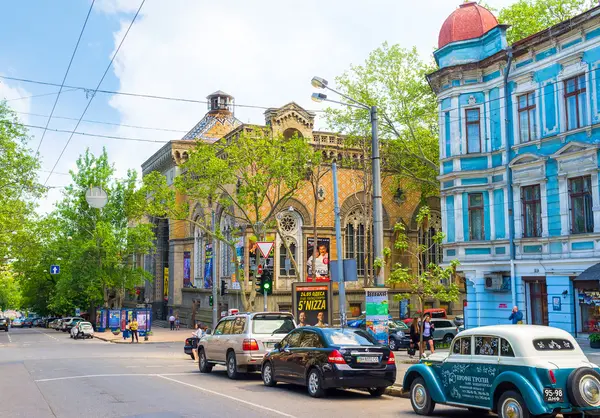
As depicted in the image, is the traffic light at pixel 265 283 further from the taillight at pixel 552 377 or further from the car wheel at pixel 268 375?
the taillight at pixel 552 377

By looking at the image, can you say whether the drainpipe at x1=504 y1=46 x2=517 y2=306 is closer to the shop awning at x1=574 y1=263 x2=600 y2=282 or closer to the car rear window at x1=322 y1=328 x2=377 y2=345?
the shop awning at x1=574 y1=263 x2=600 y2=282

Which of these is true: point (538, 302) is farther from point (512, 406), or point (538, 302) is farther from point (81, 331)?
point (81, 331)

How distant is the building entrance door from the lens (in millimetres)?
25156

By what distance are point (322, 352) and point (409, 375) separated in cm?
231

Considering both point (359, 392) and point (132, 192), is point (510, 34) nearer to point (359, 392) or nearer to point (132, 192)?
point (359, 392)

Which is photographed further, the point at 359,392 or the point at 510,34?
the point at 510,34

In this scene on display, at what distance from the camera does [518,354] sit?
1003cm

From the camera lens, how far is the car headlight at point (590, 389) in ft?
31.3

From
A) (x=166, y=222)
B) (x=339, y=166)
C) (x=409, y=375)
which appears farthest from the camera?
(x=166, y=222)

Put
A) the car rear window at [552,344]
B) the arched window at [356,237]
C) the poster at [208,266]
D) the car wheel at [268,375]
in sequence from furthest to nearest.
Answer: the poster at [208,266] → the arched window at [356,237] → the car wheel at [268,375] → the car rear window at [552,344]

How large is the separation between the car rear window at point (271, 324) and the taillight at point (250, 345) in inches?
13.6

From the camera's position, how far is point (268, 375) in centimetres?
1614

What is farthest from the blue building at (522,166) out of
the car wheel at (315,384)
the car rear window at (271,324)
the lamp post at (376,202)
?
the car wheel at (315,384)

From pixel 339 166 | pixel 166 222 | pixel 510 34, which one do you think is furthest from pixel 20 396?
pixel 166 222
